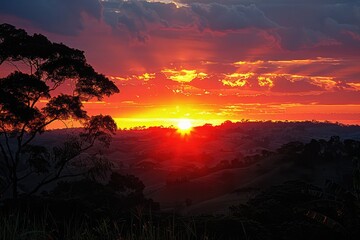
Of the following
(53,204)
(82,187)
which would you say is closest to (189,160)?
(82,187)

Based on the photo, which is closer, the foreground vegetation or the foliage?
the foreground vegetation

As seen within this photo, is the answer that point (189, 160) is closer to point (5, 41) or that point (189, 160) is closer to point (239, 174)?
point (239, 174)

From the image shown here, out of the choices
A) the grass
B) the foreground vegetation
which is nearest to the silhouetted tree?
the foreground vegetation

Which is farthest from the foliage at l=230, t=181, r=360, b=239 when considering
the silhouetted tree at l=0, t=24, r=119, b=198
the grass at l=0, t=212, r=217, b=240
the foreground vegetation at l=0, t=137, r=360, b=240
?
the silhouetted tree at l=0, t=24, r=119, b=198

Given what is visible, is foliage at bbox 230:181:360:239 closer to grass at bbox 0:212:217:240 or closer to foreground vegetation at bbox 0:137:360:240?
foreground vegetation at bbox 0:137:360:240

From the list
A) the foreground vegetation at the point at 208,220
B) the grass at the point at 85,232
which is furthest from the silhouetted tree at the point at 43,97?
the grass at the point at 85,232

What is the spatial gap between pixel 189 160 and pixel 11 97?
16576cm

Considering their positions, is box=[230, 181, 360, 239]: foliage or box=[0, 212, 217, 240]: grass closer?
box=[0, 212, 217, 240]: grass

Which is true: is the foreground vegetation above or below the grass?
below

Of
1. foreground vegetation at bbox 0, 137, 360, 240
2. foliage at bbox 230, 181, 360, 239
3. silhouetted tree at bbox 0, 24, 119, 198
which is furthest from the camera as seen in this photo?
silhouetted tree at bbox 0, 24, 119, 198

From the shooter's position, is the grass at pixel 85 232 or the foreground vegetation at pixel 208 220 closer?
the grass at pixel 85 232

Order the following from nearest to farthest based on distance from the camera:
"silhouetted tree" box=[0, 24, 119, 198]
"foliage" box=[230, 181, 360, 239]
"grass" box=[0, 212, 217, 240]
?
"grass" box=[0, 212, 217, 240] → "foliage" box=[230, 181, 360, 239] → "silhouetted tree" box=[0, 24, 119, 198]

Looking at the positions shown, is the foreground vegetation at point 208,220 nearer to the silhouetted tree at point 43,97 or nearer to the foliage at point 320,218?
the foliage at point 320,218

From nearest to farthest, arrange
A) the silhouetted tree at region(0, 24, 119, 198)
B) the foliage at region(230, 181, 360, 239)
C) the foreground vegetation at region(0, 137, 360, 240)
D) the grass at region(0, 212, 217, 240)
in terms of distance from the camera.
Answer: the grass at region(0, 212, 217, 240) < the foreground vegetation at region(0, 137, 360, 240) < the foliage at region(230, 181, 360, 239) < the silhouetted tree at region(0, 24, 119, 198)
